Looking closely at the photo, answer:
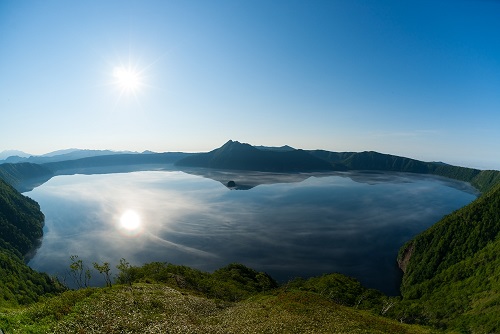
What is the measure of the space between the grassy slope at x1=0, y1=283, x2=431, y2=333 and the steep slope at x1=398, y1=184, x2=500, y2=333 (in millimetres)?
67178

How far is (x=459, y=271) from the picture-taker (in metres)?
144

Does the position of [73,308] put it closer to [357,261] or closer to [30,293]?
[30,293]

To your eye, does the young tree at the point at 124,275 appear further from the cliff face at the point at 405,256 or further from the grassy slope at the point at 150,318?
the cliff face at the point at 405,256

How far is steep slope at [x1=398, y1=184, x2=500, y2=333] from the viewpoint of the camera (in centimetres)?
9794

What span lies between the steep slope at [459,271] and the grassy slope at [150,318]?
67.2 meters

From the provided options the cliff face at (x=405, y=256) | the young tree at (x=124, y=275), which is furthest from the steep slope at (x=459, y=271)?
the young tree at (x=124, y=275)

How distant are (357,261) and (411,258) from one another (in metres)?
36.2

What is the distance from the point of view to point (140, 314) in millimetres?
41562

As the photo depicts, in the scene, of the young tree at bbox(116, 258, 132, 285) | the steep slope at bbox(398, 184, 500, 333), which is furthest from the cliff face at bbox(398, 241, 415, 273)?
the young tree at bbox(116, 258, 132, 285)

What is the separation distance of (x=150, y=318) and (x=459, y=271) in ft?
559

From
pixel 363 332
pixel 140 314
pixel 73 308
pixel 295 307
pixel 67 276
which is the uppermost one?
pixel 73 308

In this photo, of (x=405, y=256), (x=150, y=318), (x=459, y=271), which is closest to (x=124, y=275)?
(x=150, y=318)

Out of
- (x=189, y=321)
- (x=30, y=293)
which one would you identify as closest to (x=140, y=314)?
(x=189, y=321)

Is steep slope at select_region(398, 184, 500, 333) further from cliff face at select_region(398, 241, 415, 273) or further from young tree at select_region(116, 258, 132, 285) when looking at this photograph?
young tree at select_region(116, 258, 132, 285)
